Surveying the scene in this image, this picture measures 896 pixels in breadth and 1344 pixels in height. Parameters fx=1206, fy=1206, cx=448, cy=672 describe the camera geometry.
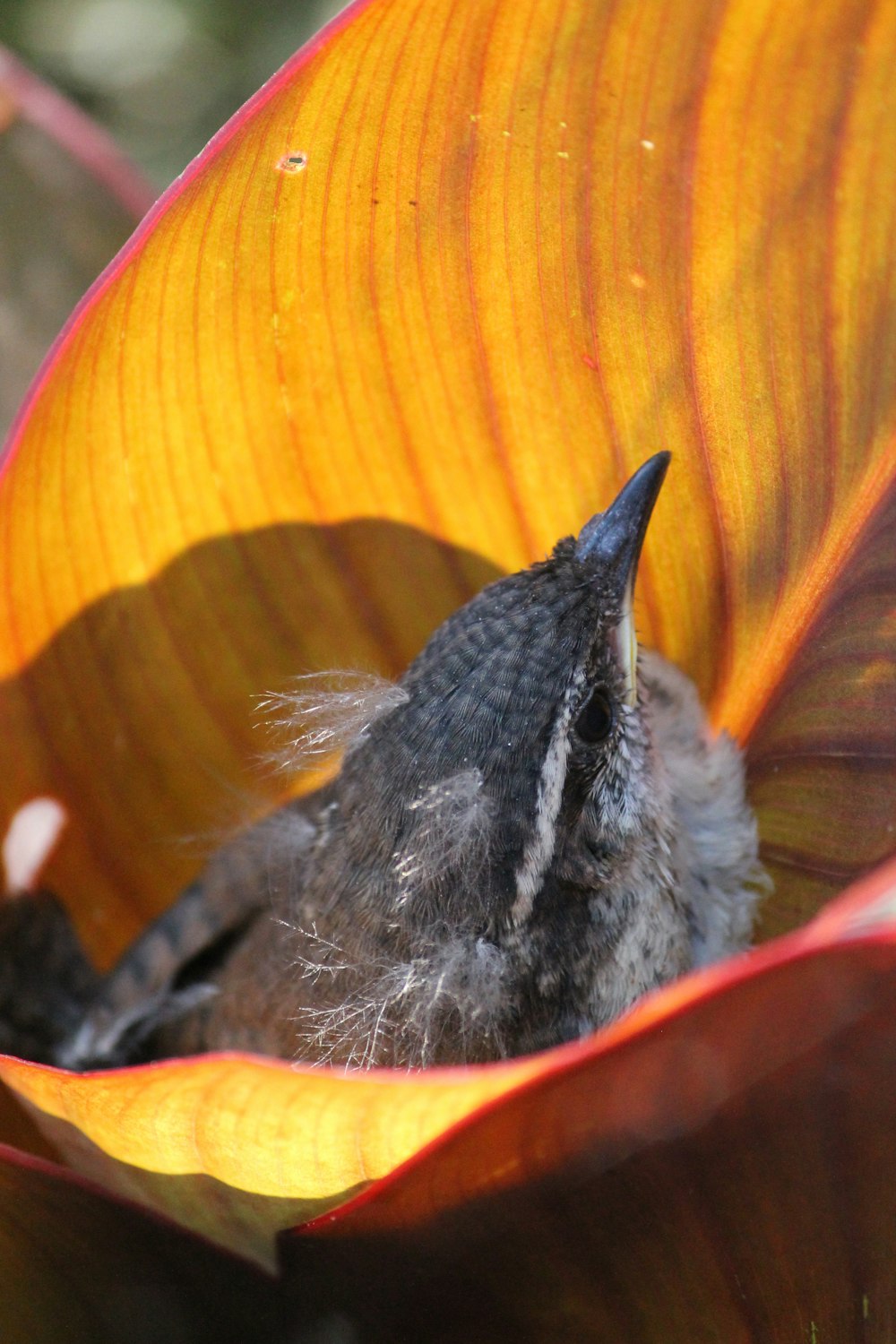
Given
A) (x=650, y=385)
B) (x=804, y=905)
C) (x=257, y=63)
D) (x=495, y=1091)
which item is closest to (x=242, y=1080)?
(x=495, y=1091)

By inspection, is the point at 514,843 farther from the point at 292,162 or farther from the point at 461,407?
the point at 292,162

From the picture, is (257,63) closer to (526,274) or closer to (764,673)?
(526,274)

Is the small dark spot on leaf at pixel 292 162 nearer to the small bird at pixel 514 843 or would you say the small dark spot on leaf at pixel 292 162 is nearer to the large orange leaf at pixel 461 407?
the large orange leaf at pixel 461 407

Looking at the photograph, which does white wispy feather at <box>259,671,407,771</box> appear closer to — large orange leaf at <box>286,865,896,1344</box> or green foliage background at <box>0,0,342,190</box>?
large orange leaf at <box>286,865,896,1344</box>

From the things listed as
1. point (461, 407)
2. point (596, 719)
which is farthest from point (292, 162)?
point (596, 719)

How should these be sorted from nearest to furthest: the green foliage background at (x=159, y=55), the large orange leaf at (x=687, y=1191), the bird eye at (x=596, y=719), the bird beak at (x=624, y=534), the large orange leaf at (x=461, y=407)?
1. the large orange leaf at (x=687, y=1191)
2. the large orange leaf at (x=461, y=407)
3. the bird beak at (x=624, y=534)
4. the bird eye at (x=596, y=719)
5. the green foliage background at (x=159, y=55)

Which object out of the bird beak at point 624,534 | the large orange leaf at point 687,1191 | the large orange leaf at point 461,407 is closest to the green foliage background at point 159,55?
the large orange leaf at point 461,407

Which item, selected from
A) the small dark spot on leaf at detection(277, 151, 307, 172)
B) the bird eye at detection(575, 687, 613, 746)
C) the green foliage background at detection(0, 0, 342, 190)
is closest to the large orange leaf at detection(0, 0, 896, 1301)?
the small dark spot on leaf at detection(277, 151, 307, 172)
